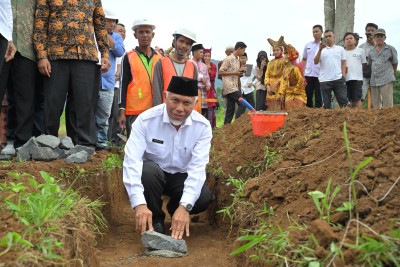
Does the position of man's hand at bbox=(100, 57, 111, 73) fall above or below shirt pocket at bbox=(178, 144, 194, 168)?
above

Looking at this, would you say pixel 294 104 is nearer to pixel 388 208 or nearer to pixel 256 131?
pixel 256 131

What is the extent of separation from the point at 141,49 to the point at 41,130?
1.43 metres

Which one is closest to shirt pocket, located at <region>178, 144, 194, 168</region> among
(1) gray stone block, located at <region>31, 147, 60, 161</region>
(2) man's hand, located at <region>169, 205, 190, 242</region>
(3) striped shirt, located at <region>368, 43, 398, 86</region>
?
(2) man's hand, located at <region>169, 205, 190, 242</region>

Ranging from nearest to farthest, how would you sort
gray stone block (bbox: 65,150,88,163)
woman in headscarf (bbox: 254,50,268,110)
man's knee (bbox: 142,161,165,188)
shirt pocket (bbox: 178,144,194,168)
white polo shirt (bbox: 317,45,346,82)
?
man's knee (bbox: 142,161,165,188) → shirt pocket (bbox: 178,144,194,168) → gray stone block (bbox: 65,150,88,163) → white polo shirt (bbox: 317,45,346,82) → woman in headscarf (bbox: 254,50,268,110)

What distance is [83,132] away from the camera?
5.35m

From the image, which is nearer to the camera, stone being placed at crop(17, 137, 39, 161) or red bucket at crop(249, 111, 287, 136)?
stone being placed at crop(17, 137, 39, 161)

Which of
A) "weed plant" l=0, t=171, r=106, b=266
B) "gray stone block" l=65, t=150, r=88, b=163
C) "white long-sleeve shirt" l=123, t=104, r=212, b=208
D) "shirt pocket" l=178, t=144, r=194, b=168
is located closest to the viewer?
"weed plant" l=0, t=171, r=106, b=266

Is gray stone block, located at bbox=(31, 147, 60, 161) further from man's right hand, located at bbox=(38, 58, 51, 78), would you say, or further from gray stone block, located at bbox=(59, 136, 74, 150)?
man's right hand, located at bbox=(38, 58, 51, 78)

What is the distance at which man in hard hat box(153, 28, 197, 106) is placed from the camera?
212 inches

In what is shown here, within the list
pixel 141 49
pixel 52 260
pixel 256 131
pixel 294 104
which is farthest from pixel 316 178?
pixel 294 104

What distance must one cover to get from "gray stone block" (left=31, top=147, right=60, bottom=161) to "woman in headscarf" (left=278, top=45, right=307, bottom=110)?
487cm

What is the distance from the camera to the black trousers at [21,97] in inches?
197

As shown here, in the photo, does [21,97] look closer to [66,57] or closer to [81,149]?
[66,57]

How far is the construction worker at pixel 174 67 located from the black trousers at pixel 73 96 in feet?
2.19
